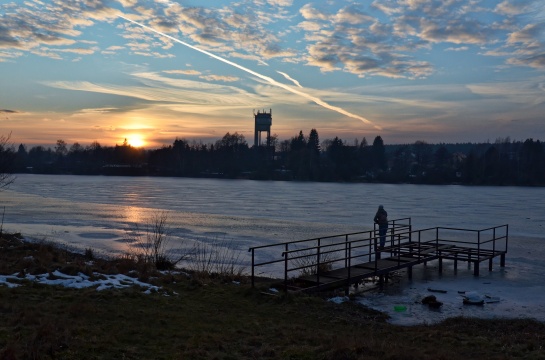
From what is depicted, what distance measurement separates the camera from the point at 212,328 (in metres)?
8.86

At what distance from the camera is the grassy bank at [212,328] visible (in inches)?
282

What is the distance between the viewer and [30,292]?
1016 centimetres

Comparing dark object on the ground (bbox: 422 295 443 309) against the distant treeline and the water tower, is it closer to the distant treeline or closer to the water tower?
the distant treeline

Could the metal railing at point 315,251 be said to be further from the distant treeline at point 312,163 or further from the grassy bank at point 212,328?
the distant treeline at point 312,163

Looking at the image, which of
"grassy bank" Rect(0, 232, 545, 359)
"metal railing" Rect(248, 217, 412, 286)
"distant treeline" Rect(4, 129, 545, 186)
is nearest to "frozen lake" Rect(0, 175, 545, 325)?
"metal railing" Rect(248, 217, 412, 286)

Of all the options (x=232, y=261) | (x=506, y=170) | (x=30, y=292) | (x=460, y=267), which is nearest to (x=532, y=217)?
(x=460, y=267)

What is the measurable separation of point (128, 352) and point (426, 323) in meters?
7.03

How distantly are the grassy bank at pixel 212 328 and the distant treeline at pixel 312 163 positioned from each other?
4932 inches

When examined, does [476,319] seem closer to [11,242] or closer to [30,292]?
[30,292]

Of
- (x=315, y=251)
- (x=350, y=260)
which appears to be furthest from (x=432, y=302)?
(x=315, y=251)

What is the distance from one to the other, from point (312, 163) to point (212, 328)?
13868cm

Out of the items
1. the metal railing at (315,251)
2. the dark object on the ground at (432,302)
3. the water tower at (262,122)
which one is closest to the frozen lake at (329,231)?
the dark object on the ground at (432,302)

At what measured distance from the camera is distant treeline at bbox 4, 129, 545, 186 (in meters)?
133

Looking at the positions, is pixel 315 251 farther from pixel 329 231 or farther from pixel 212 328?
pixel 212 328
